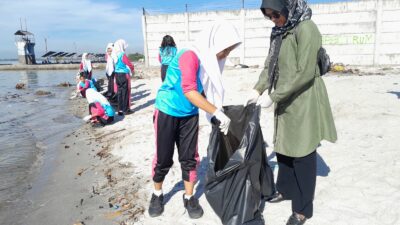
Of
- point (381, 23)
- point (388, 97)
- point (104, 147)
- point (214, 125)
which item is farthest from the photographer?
point (381, 23)

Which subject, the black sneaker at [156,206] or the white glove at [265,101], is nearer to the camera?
the white glove at [265,101]

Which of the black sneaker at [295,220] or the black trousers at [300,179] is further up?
the black trousers at [300,179]

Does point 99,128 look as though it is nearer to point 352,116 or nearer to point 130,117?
point 130,117

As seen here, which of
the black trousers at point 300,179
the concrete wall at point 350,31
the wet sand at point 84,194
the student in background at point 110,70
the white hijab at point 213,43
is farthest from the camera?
the concrete wall at point 350,31

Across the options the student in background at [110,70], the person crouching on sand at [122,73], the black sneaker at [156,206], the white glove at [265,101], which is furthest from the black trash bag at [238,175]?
the student in background at [110,70]

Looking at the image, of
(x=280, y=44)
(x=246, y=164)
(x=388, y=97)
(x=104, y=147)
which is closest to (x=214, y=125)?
(x=246, y=164)

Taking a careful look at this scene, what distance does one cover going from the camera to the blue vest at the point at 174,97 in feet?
8.52

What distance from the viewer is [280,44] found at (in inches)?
95.3

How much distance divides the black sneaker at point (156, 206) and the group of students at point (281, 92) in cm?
50

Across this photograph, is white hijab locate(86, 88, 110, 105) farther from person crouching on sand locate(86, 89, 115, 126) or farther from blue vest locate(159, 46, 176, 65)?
blue vest locate(159, 46, 176, 65)

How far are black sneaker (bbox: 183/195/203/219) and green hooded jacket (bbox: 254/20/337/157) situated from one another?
37.5 inches

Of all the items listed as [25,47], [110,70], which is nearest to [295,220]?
[110,70]

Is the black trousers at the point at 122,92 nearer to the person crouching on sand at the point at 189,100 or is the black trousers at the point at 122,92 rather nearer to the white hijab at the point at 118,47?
the white hijab at the point at 118,47

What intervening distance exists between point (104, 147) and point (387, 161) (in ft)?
14.1
